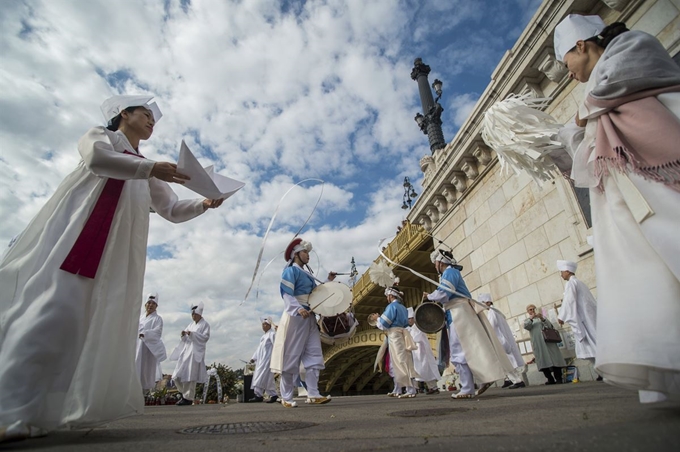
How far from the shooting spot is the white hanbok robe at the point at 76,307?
174 centimetres

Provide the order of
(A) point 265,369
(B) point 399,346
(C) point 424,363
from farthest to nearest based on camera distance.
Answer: (C) point 424,363 → (A) point 265,369 → (B) point 399,346

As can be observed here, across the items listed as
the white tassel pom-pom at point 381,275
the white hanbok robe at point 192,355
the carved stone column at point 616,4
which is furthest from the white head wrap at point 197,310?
the carved stone column at point 616,4

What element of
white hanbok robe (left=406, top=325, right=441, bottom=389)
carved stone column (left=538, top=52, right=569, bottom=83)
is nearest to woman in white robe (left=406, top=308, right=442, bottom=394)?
white hanbok robe (left=406, top=325, right=441, bottom=389)

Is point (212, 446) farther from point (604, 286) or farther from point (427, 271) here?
point (427, 271)

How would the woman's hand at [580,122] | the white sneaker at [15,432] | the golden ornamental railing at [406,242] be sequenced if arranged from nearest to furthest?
the white sneaker at [15,432]
the woman's hand at [580,122]
the golden ornamental railing at [406,242]

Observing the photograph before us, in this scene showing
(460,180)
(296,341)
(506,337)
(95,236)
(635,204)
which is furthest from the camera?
(460,180)

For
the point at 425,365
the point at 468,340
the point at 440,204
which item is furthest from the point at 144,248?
the point at 440,204

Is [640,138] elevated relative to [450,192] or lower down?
lower down

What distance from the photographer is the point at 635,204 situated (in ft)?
5.54

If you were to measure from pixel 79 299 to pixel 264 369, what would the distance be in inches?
326

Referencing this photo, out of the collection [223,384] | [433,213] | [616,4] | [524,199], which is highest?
[616,4]

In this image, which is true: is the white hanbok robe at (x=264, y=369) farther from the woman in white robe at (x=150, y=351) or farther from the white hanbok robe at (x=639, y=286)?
the white hanbok robe at (x=639, y=286)

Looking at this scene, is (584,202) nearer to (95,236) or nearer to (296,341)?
(296,341)

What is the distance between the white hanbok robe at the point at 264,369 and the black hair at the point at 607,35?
8.42m
